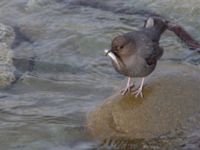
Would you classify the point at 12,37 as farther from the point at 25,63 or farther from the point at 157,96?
the point at 157,96

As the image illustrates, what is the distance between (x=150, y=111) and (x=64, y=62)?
2.22 meters

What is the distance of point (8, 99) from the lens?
21.0 ft

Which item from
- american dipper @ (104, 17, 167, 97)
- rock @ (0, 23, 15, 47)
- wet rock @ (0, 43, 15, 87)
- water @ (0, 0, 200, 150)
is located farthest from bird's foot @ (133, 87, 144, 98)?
rock @ (0, 23, 15, 47)

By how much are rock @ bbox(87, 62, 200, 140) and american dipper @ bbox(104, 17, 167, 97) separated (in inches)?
5.6

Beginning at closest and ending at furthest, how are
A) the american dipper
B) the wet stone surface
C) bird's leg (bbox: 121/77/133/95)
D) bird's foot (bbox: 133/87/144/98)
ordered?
the american dipper
the wet stone surface
bird's foot (bbox: 133/87/144/98)
bird's leg (bbox: 121/77/133/95)

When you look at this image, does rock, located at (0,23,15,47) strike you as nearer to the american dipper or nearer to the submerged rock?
the submerged rock

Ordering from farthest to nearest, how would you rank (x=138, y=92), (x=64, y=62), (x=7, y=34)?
(x=7, y=34)
(x=64, y=62)
(x=138, y=92)

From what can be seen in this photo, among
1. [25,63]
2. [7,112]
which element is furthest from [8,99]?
[25,63]

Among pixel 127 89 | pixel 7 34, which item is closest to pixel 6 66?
pixel 7 34

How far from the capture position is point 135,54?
534 centimetres

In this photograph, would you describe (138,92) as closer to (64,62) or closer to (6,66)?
(64,62)

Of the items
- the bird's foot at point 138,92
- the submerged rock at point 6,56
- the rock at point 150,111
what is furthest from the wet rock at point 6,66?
the bird's foot at point 138,92

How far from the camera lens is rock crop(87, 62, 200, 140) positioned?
5336mm

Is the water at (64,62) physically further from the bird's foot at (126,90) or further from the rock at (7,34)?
the bird's foot at (126,90)
